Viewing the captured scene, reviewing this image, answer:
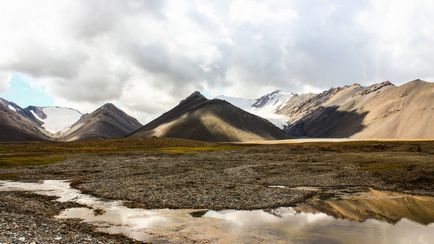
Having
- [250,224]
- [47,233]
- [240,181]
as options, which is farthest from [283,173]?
[47,233]

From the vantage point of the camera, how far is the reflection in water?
31.0 metres

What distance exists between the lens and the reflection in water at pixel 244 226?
30969mm

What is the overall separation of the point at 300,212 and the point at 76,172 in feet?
184

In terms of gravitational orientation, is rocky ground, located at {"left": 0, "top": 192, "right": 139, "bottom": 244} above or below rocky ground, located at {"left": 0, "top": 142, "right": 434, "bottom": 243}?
below

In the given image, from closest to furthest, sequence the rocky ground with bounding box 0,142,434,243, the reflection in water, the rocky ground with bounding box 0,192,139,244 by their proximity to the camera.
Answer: the rocky ground with bounding box 0,192,139,244
the reflection in water
the rocky ground with bounding box 0,142,434,243

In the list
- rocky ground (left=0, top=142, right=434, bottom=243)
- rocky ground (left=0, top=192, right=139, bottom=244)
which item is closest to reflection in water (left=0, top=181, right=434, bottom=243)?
rocky ground (left=0, top=192, right=139, bottom=244)

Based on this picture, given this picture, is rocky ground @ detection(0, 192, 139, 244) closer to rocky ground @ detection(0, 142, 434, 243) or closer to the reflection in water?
rocky ground @ detection(0, 142, 434, 243)

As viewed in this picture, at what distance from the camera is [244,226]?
3484cm

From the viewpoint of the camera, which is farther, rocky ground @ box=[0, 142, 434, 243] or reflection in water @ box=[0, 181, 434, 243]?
rocky ground @ box=[0, 142, 434, 243]

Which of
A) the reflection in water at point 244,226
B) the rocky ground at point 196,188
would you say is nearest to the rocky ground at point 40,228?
the rocky ground at point 196,188

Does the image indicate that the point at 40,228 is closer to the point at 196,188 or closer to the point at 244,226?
the point at 244,226

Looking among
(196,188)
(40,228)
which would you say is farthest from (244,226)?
(196,188)

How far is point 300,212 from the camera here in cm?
4178

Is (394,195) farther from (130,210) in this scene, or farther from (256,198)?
(130,210)
